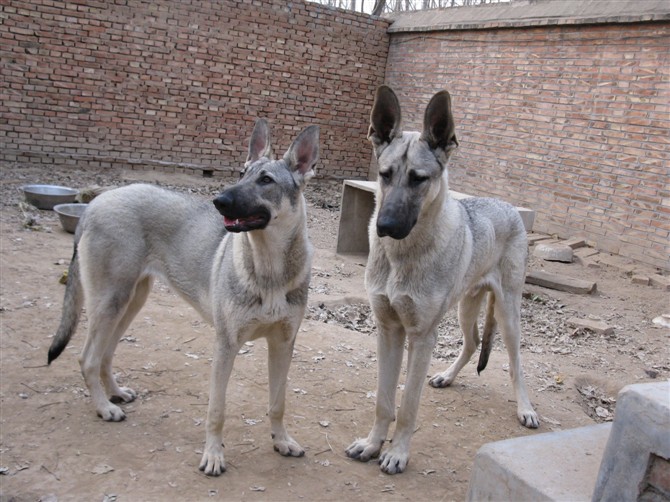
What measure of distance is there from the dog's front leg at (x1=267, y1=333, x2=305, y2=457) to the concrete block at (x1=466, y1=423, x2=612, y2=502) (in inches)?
54.4

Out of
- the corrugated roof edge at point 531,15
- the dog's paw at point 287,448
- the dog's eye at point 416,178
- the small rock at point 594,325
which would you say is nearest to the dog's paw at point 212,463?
the dog's paw at point 287,448

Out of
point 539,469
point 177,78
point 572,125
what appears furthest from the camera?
point 177,78

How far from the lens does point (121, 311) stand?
3869 millimetres

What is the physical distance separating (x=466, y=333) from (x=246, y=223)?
2.46 m

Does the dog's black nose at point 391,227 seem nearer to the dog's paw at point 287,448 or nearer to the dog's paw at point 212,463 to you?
the dog's paw at point 287,448

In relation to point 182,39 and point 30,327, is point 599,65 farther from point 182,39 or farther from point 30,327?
point 30,327

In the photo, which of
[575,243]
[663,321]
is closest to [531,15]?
[575,243]

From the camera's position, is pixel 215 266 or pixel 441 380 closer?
pixel 215 266

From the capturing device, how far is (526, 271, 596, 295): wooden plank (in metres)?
7.76

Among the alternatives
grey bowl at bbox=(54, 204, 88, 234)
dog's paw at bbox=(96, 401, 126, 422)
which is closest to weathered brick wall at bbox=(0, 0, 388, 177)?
grey bowl at bbox=(54, 204, 88, 234)

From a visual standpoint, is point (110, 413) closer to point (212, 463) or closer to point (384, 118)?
point (212, 463)

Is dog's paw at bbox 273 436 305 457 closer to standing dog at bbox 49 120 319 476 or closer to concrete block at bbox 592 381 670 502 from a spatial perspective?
standing dog at bbox 49 120 319 476

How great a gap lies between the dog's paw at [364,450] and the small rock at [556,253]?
246 inches

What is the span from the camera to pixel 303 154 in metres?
3.60
